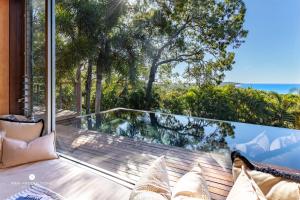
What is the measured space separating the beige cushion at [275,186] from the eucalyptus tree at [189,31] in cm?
94

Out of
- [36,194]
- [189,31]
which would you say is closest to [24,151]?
[36,194]

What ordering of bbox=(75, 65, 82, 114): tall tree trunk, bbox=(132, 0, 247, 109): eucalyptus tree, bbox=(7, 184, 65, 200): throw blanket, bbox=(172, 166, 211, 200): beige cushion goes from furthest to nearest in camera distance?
bbox=(75, 65, 82, 114): tall tree trunk → bbox=(132, 0, 247, 109): eucalyptus tree → bbox=(7, 184, 65, 200): throw blanket → bbox=(172, 166, 211, 200): beige cushion

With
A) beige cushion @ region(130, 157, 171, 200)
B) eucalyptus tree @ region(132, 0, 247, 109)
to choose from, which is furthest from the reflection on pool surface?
beige cushion @ region(130, 157, 171, 200)

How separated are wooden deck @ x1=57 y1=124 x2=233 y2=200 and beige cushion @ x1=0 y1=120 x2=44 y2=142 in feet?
1.81

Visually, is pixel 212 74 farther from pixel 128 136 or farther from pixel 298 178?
pixel 128 136

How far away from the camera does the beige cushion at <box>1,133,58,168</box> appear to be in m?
2.11

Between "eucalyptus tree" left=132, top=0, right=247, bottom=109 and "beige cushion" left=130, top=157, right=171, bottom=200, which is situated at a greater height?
"eucalyptus tree" left=132, top=0, right=247, bottom=109

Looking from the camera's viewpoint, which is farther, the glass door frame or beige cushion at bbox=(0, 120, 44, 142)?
the glass door frame

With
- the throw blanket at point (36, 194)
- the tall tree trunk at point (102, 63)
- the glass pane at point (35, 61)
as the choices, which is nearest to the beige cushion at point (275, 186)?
the throw blanket at point (36, 194)

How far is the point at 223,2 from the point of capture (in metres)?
1.94

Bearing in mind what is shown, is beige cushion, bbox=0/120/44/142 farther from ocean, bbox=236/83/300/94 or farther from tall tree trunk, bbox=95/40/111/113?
ocean, bbox=236/83/300/94

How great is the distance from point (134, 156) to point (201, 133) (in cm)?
78

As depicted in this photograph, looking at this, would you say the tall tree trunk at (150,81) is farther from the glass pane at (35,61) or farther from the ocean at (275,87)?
the glass pane at (35,61)

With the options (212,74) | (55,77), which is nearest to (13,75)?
(55,77)
